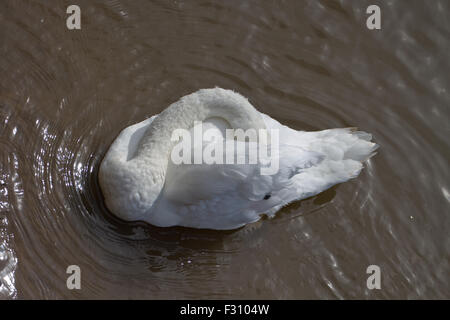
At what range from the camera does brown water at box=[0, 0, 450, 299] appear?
14.3 feet

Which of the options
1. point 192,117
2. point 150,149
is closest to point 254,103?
point 192,117

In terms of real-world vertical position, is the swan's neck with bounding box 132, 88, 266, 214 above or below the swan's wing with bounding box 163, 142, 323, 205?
above

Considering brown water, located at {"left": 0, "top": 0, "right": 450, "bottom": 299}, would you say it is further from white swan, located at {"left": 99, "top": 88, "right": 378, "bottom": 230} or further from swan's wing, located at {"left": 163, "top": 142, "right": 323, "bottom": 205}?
swan's wing, located at {"left": 163, "top": 142, "right": 323, "bottom": 205}

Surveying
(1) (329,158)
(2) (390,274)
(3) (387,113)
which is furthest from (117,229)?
(3) (387,113)

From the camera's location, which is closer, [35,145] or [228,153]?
[228,153]

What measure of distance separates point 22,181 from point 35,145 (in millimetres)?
334

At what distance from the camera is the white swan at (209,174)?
412 centimetres

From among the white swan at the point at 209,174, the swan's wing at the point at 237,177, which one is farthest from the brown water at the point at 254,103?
the swan's wing at the point at 237,177

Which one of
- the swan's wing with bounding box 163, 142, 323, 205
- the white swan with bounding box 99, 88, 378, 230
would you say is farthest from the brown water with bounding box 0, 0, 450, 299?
the swan's wing with bounding box 163, 142, 323, 205

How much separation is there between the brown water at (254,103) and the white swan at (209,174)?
0.69 ft

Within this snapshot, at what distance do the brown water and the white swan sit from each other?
8.3 inches

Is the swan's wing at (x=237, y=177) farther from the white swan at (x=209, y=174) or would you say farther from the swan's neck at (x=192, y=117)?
the swan's neck at (x=192, y=117)

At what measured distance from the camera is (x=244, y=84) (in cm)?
523
